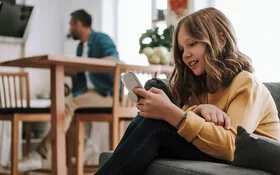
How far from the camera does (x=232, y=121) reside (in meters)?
1.27

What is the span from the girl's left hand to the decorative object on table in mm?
1900

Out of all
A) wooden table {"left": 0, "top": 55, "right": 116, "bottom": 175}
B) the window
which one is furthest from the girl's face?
the window

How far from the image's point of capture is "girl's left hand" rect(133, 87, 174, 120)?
1269 mm

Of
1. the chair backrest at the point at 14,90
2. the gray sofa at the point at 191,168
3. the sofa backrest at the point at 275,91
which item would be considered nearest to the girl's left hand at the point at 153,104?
the gray sofa at the point at 191,168

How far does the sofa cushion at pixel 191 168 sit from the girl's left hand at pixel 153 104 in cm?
13

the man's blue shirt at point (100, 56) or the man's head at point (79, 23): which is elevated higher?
the man's head at point (79, 23)

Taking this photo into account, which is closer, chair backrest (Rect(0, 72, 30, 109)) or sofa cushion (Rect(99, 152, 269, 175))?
sofa cushion (Rect(99, 152, 269, 175))

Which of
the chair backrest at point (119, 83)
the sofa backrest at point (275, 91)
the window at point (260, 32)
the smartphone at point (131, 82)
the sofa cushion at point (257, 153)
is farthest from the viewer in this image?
the window at point (260, 32)

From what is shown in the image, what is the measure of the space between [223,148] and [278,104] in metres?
0.66

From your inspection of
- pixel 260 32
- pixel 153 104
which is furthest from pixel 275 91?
pixel 260 32

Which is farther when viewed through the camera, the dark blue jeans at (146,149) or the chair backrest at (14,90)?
the chair backrest at (14,90)

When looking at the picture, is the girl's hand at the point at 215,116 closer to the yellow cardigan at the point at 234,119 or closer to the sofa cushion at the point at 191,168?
the yellow cardigan at the point at 234,119

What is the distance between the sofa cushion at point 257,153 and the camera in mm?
999

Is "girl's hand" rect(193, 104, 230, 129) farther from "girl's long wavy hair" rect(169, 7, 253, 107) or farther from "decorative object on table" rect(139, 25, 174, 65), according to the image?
"decorative object on table" rect(139, 25, 174, 65)
